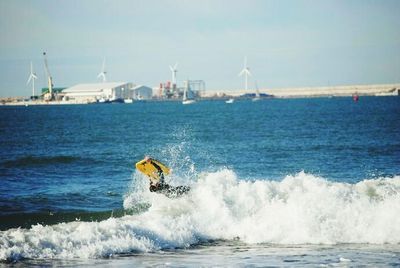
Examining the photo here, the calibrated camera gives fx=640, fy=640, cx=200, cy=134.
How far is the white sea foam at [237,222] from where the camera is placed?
18.1 m

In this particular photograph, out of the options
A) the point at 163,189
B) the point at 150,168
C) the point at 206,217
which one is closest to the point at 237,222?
the point at 206,217

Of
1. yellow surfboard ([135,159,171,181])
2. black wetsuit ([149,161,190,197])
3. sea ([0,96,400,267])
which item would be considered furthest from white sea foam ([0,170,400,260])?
yellow surfboard ([135,159,171,181])

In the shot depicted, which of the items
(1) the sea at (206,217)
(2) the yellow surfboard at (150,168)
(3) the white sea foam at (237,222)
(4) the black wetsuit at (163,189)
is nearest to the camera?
(1) the sea at (206,217)

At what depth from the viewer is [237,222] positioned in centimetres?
2112

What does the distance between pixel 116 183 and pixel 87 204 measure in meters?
5.41

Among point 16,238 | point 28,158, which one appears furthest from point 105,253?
point 28,158

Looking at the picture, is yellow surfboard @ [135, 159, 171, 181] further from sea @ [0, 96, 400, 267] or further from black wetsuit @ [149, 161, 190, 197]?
sea @ [0, 96, 400, 267]

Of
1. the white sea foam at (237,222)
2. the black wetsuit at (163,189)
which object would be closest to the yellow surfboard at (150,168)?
the black wetsuit at (163,189)

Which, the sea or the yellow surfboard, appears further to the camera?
the yellow surfboard

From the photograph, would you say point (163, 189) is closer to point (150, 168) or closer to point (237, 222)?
point (150, 168)

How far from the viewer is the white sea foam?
59.3 feet

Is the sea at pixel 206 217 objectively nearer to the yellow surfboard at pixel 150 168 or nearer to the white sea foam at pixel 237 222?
the white sea foam at pixel 237 222

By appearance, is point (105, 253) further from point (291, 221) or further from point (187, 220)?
point (291, 221)

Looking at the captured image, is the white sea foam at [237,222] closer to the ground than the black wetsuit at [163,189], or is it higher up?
closer to the ground
